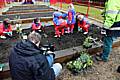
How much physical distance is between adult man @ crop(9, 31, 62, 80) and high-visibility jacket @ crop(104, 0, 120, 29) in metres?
2.26

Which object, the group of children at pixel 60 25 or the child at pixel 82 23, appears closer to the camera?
the group of children at pixel 60 25

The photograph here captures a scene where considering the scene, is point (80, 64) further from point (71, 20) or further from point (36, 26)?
point (36, 26)

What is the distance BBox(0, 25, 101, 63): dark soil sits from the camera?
18.6 ft

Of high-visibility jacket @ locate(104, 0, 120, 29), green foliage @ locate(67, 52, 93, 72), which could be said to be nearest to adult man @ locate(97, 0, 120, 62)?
high-visibility jacket @ locate(104, 0, 120, 29)

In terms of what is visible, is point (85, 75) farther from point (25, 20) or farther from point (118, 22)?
point (25, 20)

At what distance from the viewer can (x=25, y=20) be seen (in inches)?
375

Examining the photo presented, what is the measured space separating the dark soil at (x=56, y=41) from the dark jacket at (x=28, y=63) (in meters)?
2.28

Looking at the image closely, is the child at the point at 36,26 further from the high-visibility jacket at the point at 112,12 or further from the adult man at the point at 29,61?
the adult man at the point at 29,61

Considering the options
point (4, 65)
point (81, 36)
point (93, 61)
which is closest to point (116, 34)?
point (93, 61)

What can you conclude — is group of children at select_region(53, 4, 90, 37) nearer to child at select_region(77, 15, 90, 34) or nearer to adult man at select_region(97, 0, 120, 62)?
child at select_region(77, 15, 90, 34)

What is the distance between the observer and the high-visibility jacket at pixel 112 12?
4.26 meters

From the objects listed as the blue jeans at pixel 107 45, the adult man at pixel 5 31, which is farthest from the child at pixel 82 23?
the adult man at pixel 5 31

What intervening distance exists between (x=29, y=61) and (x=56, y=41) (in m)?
3.88

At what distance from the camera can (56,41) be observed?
651 centimetres
